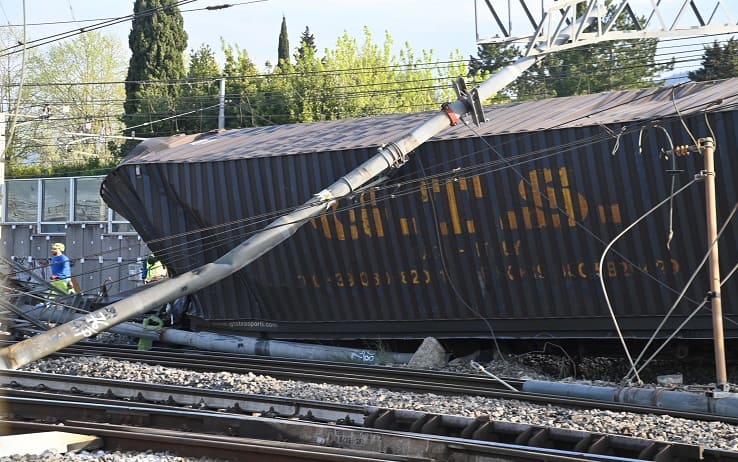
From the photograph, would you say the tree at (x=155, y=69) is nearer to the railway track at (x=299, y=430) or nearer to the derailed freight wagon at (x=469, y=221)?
the derailed freight wagon at (x=469, y=221)

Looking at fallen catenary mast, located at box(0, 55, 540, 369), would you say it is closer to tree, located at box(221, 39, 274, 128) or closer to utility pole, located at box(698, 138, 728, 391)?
utility pole, located at box(698, 138, 728, 391)

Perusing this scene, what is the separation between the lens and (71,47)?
50.2 metres

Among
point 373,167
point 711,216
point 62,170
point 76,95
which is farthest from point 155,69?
point 711,216

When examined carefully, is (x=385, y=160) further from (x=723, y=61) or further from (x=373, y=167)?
(x=723, y=61)

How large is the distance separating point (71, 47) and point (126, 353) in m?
40.0

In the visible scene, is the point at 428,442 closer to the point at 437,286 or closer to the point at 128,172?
the point at 437,286

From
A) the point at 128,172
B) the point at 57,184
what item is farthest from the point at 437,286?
the point at 57,184

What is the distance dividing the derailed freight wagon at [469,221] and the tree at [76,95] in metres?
34.2

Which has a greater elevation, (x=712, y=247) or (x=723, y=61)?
(x=723, y=61)

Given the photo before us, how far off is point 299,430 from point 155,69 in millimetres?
38931

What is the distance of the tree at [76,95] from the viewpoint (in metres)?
48.1

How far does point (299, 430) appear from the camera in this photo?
7.15m

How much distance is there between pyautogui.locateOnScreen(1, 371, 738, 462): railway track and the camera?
6125 mm

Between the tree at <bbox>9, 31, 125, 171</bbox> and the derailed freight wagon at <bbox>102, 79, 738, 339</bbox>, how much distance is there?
34169 millimetres
